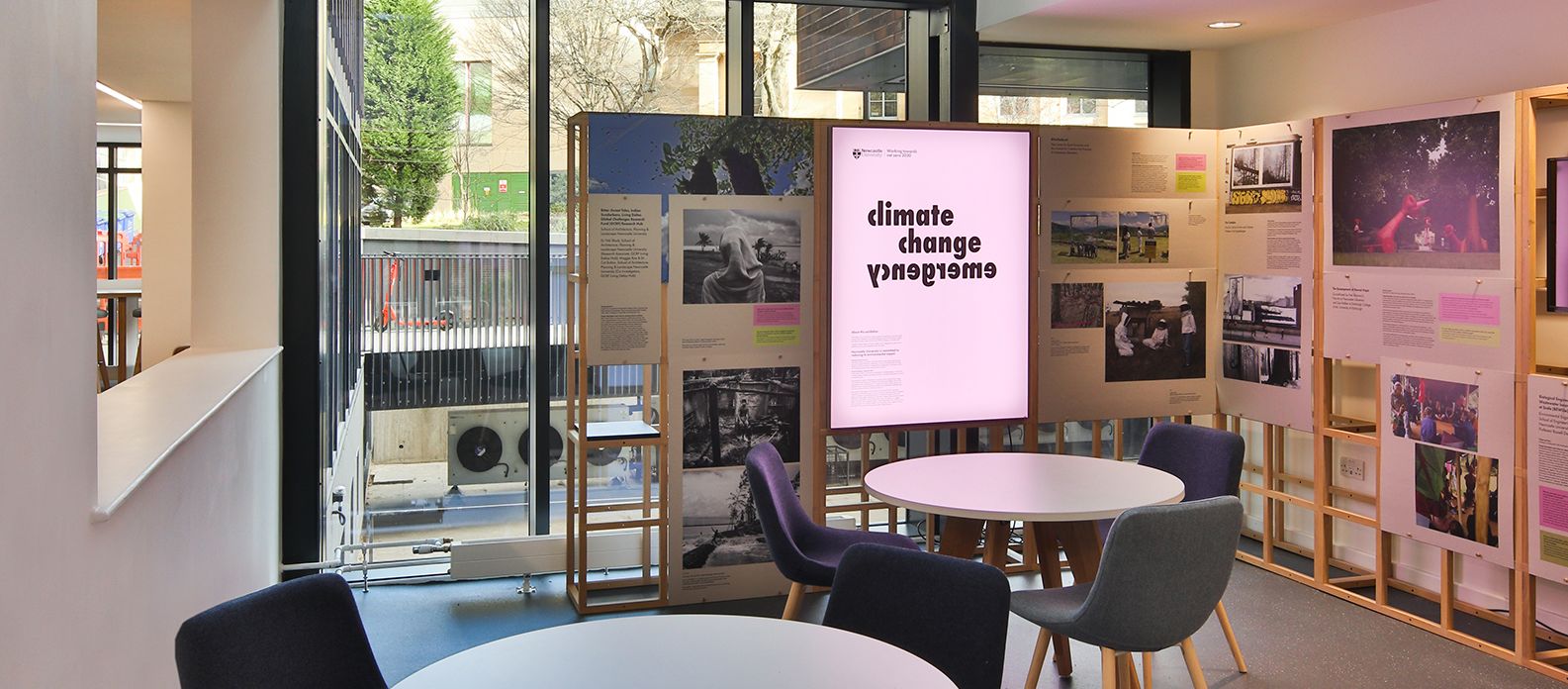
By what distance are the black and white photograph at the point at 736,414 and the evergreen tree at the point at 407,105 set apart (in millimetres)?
1695

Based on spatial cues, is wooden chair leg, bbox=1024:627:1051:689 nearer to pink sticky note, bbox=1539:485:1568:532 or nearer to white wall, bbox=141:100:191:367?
pink sticky note, bbox=1539:485:1568:532

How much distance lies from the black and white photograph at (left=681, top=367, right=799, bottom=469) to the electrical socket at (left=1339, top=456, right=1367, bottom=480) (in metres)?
2.88

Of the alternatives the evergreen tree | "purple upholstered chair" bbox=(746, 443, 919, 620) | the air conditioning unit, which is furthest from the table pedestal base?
the evergreen tree

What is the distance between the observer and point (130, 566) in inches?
102

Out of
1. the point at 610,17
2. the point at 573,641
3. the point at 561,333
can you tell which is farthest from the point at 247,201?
the point at 573,641

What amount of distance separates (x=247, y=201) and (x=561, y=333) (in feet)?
5.41

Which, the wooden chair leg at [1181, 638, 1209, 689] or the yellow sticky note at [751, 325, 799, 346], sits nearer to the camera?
the wooden chair leg at [1181, 638, 1209, 689]

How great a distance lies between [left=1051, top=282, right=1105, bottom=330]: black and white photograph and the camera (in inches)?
246

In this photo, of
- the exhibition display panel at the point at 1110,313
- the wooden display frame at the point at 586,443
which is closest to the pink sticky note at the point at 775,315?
the exhibition display panel at the point at 1110,313

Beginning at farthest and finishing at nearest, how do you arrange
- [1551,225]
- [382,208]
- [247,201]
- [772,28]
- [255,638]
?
[772,28] → [382,208] → [247,201] → [1551,225] → [255,638]

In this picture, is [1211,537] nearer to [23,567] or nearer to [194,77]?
[23,567]

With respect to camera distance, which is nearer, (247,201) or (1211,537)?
(1211,537)

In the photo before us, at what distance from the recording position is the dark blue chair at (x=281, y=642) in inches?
94.6

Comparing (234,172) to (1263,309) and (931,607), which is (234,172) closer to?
(931,607)
